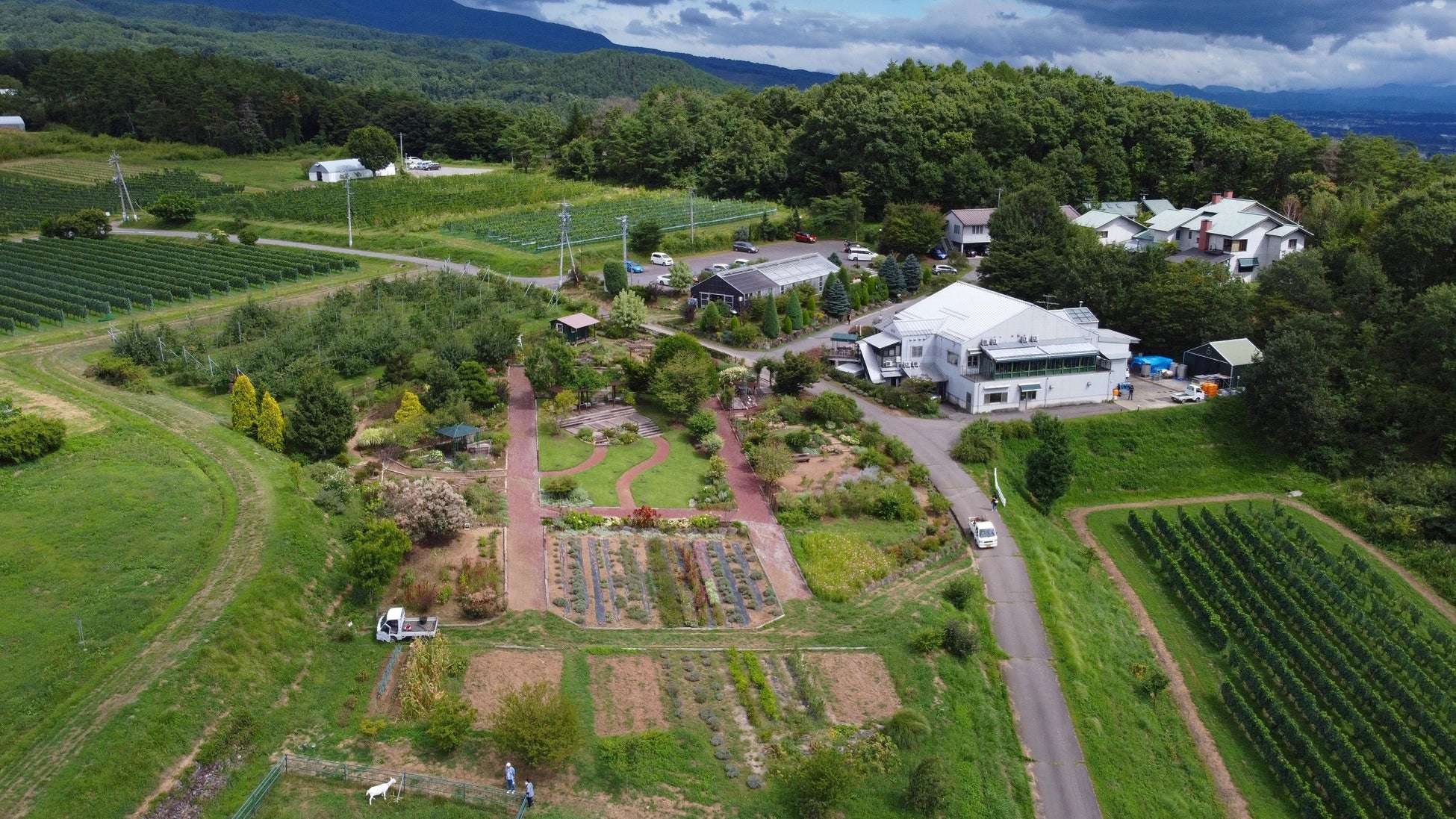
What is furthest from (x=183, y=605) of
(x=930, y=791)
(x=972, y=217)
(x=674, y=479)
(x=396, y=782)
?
(x=972, y=217)

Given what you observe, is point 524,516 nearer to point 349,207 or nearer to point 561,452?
point 561,452

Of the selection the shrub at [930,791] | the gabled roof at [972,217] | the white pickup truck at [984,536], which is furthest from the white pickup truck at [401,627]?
the gabled roof at [972,217]

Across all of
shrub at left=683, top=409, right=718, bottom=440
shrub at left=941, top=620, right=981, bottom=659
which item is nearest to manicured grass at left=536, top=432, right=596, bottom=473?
shrub at left=683, top=409, right=718, bottom=440

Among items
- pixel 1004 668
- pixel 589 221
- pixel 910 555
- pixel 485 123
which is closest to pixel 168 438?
pixel 910 555

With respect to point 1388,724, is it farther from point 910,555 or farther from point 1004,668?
point 910,555

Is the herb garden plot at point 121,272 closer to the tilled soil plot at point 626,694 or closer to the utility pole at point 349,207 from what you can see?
the utility pole at point 349,207
